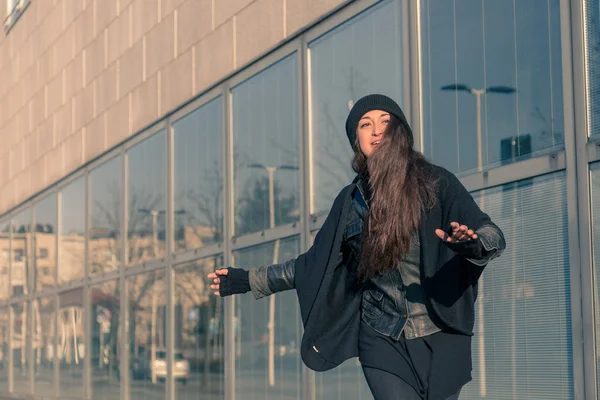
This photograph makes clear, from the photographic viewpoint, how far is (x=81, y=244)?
15781 mm

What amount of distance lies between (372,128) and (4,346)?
17.9m

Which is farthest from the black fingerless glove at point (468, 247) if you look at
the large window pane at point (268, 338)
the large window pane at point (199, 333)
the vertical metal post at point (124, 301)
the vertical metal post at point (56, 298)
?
the vertical metal post at point (56, 298)

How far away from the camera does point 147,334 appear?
12.8 meters

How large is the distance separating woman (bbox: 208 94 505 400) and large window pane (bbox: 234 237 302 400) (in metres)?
5.02

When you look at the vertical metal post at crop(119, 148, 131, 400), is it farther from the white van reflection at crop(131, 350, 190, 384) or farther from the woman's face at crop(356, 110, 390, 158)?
the woman's face at crop(356, 110, 390, 158)

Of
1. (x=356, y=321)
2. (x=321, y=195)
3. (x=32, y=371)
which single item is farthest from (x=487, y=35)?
(x=32, y=371)

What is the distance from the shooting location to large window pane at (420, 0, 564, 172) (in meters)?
6.04

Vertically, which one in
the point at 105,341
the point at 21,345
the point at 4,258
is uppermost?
the point at 4,258

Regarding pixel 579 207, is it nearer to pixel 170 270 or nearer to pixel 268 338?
A: pixel 268 338

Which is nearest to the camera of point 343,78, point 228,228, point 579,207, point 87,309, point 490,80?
point 579,207

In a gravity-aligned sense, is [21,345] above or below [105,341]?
below

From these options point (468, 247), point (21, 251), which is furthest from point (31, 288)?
point (468, 247)

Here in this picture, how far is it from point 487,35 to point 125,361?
816 centimetres

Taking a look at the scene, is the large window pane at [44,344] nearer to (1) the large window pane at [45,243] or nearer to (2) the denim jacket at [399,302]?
(1) the large window pane at [45,243]
